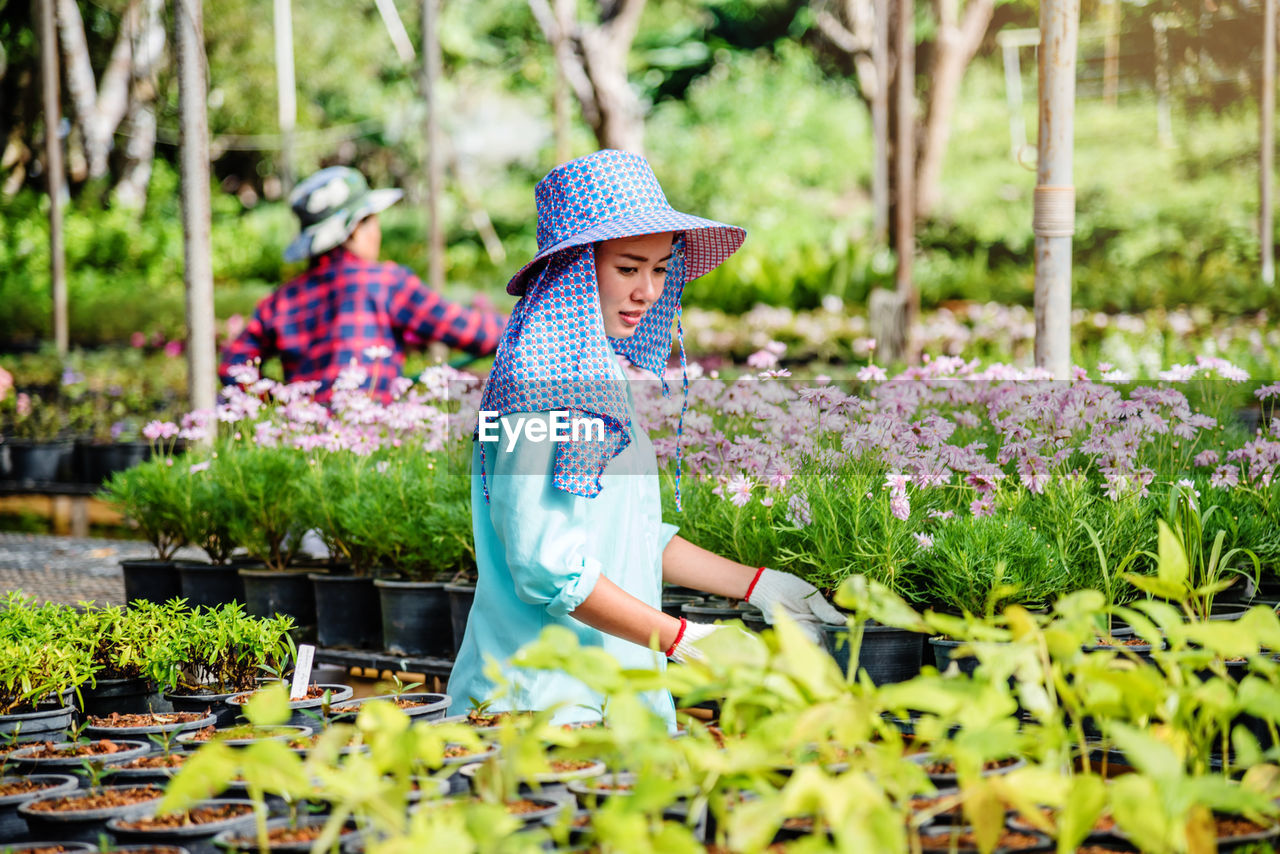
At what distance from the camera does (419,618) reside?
150 inches

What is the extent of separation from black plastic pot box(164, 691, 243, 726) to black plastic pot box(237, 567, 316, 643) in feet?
5.33

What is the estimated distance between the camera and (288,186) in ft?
74.7

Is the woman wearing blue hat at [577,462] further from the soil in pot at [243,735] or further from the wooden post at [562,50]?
the wooden post at [562,50]

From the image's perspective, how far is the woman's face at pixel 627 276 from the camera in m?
2.40

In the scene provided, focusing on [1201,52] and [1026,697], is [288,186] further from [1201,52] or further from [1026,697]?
[1026,697]

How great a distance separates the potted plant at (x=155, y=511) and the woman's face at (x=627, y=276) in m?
2.52

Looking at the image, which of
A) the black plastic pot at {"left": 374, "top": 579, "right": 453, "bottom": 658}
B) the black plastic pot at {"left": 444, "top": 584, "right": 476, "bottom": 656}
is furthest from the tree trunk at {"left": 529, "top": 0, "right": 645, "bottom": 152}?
the black plastic pot at {"left": 444, "top": 584, "right": 476, "bottom": 656}

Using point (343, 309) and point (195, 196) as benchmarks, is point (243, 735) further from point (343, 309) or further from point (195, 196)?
point (195, 196)

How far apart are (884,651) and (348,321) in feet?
9.94

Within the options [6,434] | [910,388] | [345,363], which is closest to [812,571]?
[910,388]

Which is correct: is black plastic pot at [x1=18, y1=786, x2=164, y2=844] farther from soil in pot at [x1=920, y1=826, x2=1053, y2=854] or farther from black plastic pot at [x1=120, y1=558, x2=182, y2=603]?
black plastic pot at [x1=120, y1=558, x2=182, y2=603]

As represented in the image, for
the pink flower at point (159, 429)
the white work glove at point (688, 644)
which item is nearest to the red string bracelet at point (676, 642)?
the white work glove at point (688, 644)

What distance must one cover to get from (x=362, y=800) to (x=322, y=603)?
2.90m

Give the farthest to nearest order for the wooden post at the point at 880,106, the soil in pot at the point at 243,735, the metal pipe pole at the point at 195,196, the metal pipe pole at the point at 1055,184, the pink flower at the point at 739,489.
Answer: the wooden post at the point at 880,106 < the metal pipe pole at the point at 195,196 < the metal pipe pole at the point at 1055,184 < the pink flower at the point at 739,489 < the soil in pot at the point at 243,735
